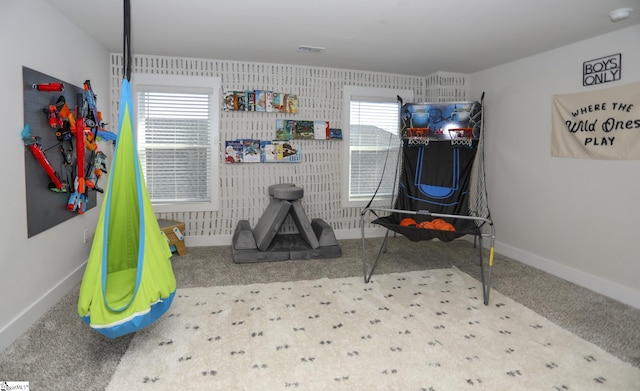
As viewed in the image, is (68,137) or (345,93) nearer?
(68,137)

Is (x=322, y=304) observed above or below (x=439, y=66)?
Answer: below

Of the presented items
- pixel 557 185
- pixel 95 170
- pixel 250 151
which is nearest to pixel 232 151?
pixel 250 151

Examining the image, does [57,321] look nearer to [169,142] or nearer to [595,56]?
[169,142]

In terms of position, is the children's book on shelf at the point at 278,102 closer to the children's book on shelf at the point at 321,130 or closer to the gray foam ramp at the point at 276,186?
the children's book on shelf at the point at 321,130

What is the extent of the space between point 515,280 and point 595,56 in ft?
6.76

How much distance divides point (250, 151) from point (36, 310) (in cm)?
252

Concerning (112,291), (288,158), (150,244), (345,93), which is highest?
(345,93)

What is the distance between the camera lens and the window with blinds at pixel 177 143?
13.4ft

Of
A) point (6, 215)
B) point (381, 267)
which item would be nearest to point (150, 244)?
point (6, 215)

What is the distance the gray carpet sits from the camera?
6.34ft

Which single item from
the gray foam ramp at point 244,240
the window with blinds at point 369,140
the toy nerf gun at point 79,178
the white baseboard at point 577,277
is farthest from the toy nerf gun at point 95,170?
the white baseboard at point 577,277

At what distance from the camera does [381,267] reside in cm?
364

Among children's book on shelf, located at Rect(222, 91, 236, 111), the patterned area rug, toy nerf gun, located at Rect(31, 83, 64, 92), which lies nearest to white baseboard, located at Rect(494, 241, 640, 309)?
the patterned area rug

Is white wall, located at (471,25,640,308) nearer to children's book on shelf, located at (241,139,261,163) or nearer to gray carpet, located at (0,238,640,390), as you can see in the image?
gray carpet, located at (0,238,640,390)
